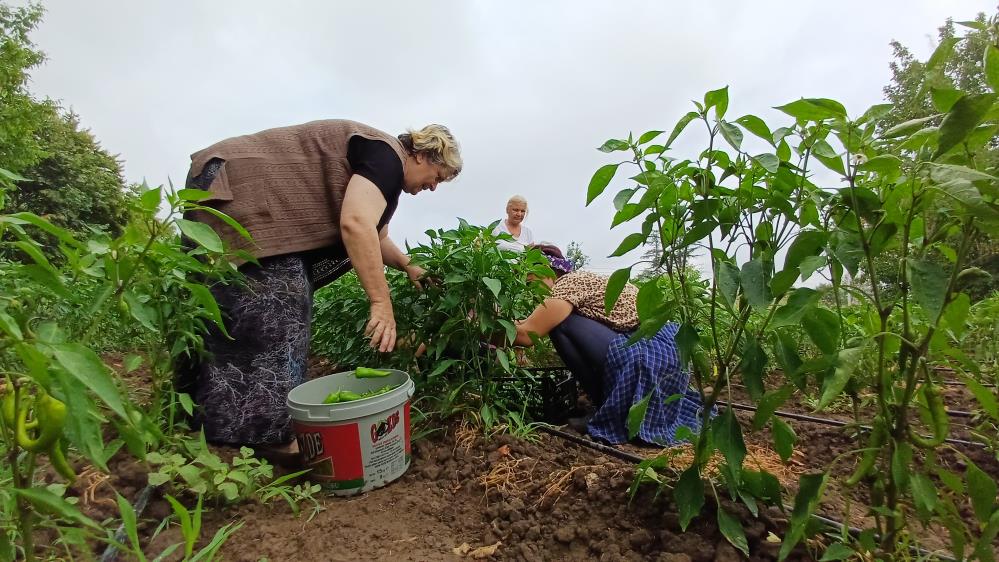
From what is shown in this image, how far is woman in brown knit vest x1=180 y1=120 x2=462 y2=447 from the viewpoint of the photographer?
74.6 inches

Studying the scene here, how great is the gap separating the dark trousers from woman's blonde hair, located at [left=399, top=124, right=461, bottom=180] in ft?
3.09

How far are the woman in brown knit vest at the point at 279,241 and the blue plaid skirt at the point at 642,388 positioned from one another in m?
1.03

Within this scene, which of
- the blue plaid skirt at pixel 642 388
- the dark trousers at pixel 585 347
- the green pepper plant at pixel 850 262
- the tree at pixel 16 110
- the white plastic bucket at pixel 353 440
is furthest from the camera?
the tree at pixel 16 110

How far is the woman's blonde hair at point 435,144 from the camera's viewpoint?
2262mm

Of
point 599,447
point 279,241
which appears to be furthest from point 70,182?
point 599,447

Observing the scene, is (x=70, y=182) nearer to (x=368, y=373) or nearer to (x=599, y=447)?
(x=368, y=373)

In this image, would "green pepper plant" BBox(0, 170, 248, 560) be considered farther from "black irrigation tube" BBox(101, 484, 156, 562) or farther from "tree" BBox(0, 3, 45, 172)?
"tree" BBox(0, 3, 45, 172)

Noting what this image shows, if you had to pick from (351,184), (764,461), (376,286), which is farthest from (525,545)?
(351,184)

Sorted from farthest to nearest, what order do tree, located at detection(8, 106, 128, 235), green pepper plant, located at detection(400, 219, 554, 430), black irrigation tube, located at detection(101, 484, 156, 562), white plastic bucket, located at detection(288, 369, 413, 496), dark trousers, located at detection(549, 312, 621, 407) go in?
tree, located at detection(8, 106, 128, 235), dark trousers, located at detection(549, 312, 621, 407), green pepper plant, located at detection(400, 219, 554, 430), white plastic bucket, located at detection(288, 369, 413, 496), black irrigation tube, located at detection(101, 484, 156, 562)

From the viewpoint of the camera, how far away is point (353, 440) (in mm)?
1701

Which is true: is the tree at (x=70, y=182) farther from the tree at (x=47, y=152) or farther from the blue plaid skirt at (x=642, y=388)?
the blue plaid skirt at (x=642, y=388)

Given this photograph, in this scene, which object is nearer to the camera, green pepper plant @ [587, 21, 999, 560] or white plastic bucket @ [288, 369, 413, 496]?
green pepper plant @ [587, 21, 999, 560]

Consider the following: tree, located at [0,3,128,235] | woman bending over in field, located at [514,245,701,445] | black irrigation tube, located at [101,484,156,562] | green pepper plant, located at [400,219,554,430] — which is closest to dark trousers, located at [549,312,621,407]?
woman bending over in field, located at [514,245,701,445]

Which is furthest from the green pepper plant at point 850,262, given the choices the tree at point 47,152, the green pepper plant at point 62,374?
the tree at point 47,152
